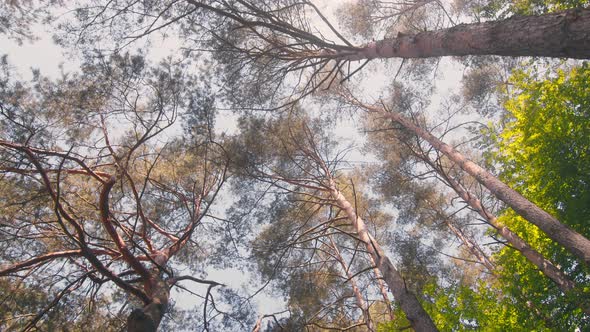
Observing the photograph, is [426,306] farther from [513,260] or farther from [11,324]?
[11,324]

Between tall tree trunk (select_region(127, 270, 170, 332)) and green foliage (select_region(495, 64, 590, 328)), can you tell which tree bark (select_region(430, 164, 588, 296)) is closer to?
green foliage (select_region(495, 64, 590, 328))

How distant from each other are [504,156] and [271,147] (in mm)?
5105

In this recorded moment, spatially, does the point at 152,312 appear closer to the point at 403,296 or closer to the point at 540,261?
the point at 403,296

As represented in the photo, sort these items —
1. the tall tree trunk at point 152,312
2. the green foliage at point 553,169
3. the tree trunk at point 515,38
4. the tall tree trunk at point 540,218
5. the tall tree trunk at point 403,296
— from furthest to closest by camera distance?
the green foliage at point 553,169 < the tall tree trunk at point 540,218 < the tall tree trunk at point 403,296 < the tall tree trunk at point 152,312 < the tree trunk at point 515,38

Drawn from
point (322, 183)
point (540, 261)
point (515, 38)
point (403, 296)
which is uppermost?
point (322, 183)

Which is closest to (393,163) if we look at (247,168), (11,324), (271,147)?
(271,147)

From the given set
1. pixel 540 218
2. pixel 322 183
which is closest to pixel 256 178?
pixel 322 183

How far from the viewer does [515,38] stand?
2949mm

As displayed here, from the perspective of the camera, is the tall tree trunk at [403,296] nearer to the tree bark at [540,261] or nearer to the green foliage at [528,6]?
the tree bark at [540,261]

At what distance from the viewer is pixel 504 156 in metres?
5.99

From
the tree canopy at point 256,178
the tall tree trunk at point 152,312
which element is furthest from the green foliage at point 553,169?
the tall tree trunk at point 152,312

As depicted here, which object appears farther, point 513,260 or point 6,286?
point 6,286

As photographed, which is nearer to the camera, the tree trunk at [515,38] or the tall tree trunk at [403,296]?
the tree trunk at [515,38]

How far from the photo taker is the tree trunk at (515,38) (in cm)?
245
